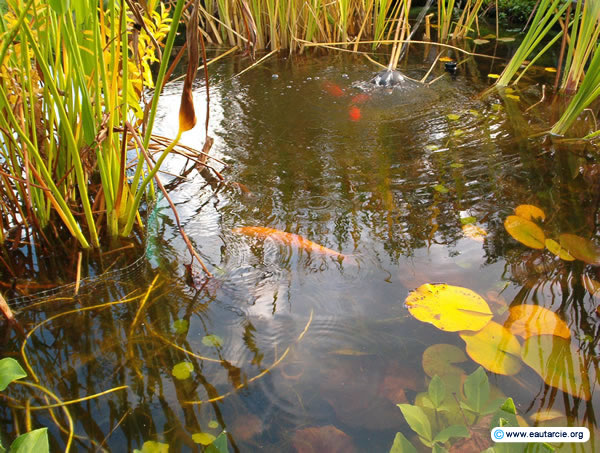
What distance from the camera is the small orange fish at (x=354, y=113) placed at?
242 centimetres

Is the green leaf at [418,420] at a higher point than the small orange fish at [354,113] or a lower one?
lower

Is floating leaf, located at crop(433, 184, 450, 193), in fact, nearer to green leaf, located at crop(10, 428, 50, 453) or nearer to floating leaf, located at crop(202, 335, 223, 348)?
floating leaf, located at crop(202, 335, 223, 348)

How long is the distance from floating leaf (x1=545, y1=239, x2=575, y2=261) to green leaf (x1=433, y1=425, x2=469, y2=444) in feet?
2.38

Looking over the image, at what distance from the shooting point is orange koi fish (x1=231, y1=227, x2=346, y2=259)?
1.38 m

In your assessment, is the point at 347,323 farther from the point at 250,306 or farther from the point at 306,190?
the point at 306,190

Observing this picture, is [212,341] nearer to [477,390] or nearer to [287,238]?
[287,238]

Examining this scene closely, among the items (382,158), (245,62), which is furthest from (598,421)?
(245,62)

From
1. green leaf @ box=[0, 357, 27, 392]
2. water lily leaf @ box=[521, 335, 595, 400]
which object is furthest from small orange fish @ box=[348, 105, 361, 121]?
green leaf @ box=[0, 357, 27, 392]

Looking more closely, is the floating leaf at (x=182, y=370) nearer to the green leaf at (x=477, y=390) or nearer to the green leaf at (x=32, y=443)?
the green leaf at (x=32, y=443)

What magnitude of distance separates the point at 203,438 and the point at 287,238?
0.69 m

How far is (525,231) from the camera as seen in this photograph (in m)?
1.43

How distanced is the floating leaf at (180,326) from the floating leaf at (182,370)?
0.33 feet

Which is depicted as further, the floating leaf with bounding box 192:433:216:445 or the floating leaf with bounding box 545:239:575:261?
the floating leaf with bounding box 545:239:575:261

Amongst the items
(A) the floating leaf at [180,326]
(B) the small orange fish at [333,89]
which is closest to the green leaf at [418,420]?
(A) the floating leaf at [180,326]
